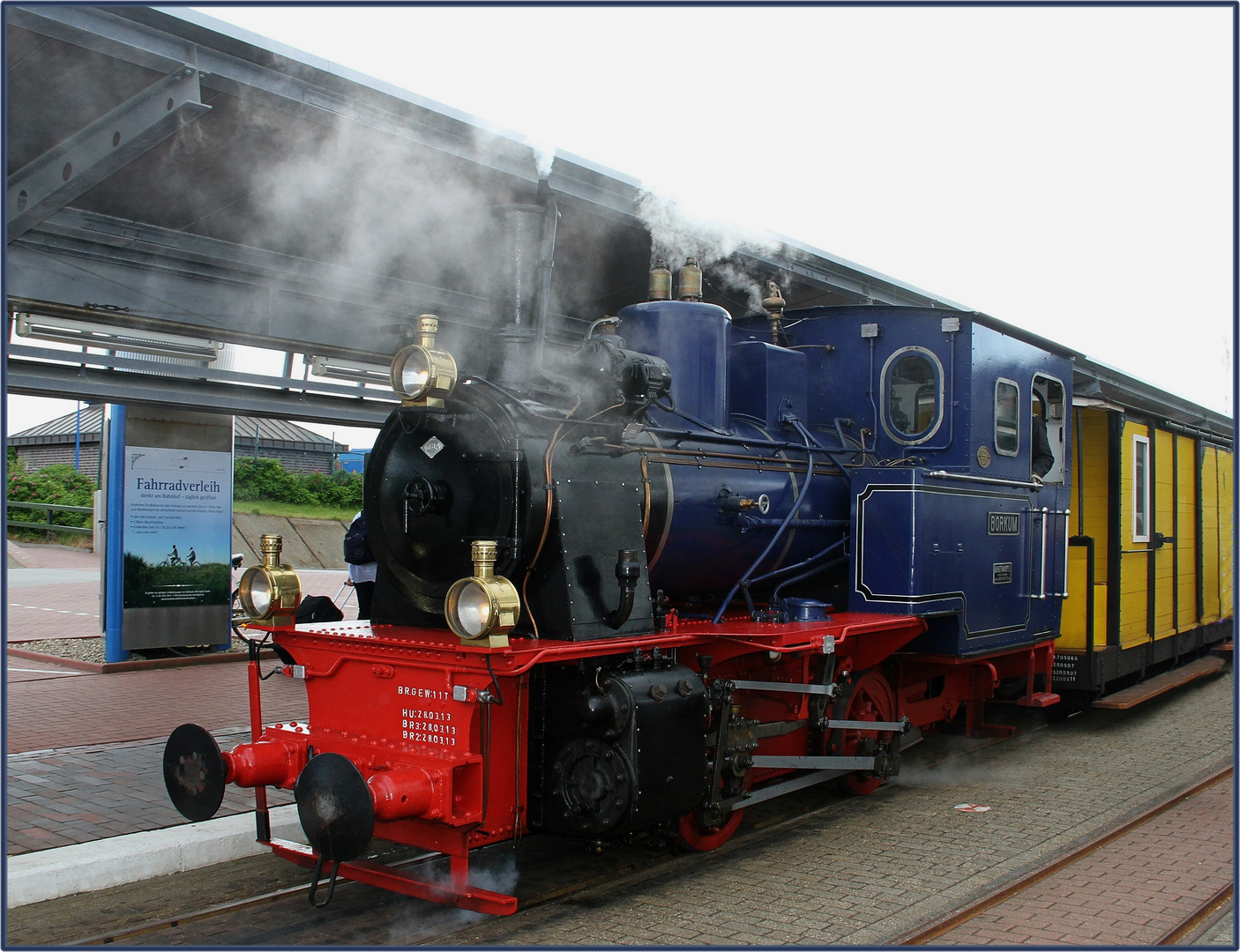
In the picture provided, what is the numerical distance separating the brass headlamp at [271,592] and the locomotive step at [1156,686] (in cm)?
625

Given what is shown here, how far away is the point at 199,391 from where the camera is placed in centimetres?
676

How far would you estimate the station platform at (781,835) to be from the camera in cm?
391

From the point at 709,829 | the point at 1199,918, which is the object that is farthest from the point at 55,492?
the point at 1199,918

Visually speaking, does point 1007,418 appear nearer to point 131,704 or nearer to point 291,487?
point 131,704

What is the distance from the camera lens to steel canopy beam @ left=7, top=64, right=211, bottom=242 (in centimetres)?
438

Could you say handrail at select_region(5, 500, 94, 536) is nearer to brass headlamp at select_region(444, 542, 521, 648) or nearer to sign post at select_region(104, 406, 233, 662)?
sign post at select_region(104, 406, 233, 662)

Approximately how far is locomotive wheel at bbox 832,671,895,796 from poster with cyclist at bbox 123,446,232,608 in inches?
258

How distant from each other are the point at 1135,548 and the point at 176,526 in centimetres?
860

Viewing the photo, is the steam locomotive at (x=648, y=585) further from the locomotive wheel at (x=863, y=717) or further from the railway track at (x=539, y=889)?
the railway track at (x=539, y=889)

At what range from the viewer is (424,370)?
3865 millimetres

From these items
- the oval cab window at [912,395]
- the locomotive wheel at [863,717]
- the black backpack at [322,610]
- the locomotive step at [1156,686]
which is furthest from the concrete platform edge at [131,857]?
the locomotive step at [1156,686]

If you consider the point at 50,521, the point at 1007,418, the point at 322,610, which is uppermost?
the point at 1007,418

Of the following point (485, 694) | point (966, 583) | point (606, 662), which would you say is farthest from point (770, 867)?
point (966, 583)

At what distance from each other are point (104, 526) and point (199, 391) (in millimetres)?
3585
